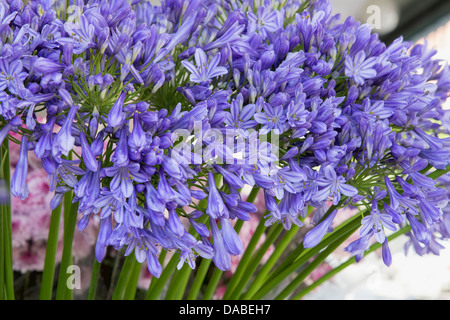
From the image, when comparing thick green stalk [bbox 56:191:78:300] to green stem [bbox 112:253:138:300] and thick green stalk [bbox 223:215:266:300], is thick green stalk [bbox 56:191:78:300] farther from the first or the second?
thick green stalk [bbox 223:215:266:300]

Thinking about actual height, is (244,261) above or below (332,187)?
below

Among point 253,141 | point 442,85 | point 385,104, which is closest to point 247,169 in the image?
point 253,141

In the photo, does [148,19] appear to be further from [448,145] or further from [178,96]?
[448,145]

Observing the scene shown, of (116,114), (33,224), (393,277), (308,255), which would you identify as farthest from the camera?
(393,277)

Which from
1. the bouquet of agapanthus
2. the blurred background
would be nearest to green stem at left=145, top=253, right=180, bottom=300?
the bouquet of agapanthus

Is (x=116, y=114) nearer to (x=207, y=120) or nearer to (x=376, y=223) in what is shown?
(x=207, y=120)

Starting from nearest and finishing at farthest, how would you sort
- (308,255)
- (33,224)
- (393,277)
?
(308,255) < (33,224) < (393,277)

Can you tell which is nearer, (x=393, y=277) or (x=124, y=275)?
(x=124, y=275)

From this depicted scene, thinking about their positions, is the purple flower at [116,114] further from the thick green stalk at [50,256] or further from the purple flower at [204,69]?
the thick green stalk at [50,256]

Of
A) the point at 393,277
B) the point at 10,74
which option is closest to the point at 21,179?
the point at 10,74
